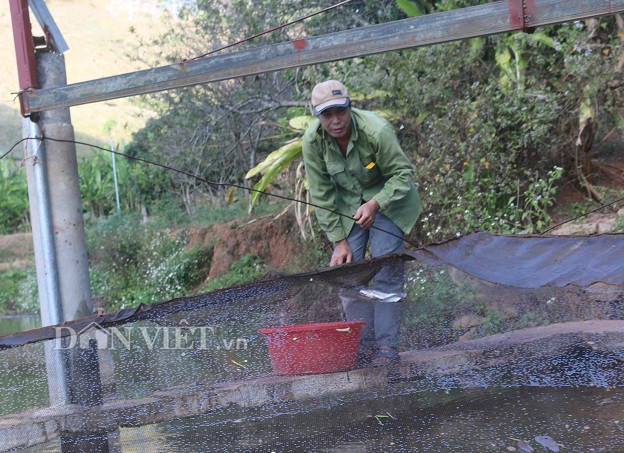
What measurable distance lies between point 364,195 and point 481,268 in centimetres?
100

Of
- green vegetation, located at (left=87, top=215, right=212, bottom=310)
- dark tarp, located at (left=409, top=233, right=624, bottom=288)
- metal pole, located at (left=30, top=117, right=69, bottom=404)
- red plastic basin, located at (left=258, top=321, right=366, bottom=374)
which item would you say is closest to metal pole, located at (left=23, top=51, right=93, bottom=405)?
metal pole, located at (left=30, top=117, right=69, bottom=404)

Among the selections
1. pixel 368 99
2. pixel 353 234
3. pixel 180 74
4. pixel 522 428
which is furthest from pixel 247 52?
pixel 368 99

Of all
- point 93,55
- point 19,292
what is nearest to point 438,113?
point 19,292

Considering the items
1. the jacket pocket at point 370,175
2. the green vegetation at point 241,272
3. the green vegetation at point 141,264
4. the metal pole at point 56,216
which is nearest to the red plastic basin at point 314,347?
the jacket pocket at point 370,175

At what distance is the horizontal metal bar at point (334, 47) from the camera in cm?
314

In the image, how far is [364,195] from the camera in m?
4.17

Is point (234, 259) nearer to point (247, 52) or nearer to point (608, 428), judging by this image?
point (247, 52)

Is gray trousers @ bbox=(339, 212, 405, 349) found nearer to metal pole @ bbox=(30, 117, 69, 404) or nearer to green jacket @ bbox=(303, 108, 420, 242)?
green jacket @ bbox=(303, 108, 420, 242)

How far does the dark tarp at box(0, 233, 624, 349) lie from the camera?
3227 millimetres

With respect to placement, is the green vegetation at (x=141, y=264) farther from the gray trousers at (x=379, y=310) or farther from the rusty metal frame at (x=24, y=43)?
the gray trousers at (x=379, y=310)

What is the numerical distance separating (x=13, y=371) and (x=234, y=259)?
221 inches

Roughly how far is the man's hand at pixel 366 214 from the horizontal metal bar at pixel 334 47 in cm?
79

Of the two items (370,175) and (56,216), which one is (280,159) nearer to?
(56,216)

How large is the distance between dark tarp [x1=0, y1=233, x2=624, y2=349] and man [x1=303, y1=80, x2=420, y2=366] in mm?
198
